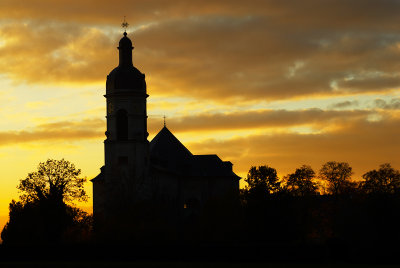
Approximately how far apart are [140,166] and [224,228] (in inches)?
817

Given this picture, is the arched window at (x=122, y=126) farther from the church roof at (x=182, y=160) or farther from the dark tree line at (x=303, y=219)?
the dark tree line at (x=303, y=219)

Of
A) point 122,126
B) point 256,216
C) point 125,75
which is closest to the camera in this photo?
point 256,216

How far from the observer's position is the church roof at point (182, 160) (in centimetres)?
12825

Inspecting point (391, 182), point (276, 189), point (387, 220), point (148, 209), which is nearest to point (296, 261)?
point (387, 220)

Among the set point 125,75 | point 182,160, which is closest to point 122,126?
point 125,75

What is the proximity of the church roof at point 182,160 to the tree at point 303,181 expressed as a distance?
973cm

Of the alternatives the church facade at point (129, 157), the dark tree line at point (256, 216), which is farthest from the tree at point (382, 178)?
the church facade at point (129, 157)

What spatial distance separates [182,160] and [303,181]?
683 inches

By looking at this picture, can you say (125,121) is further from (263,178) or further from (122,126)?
(263,178)

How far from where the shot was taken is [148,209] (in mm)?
94125

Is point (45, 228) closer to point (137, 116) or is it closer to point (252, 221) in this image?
point (252, 221)

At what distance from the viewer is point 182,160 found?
427 ft

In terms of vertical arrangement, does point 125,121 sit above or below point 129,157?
above

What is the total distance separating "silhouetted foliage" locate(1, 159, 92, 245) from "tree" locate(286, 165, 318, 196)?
32266 millimetres
